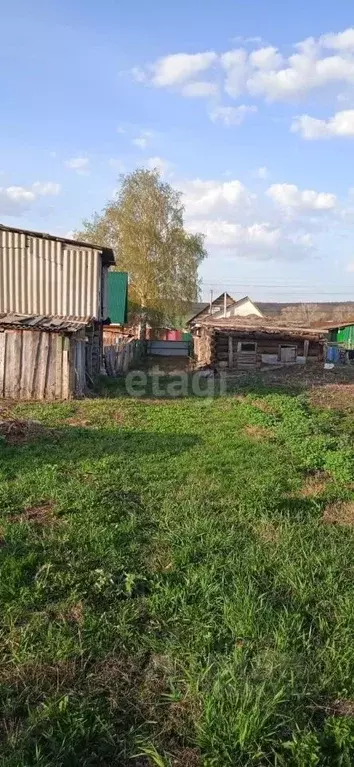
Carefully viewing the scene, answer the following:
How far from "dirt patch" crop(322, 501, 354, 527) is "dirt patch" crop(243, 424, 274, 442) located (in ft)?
11.2

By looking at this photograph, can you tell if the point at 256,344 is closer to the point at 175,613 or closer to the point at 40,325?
the point at 40,325

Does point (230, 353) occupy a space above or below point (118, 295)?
below

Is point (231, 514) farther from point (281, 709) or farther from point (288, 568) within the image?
point (281, 709)

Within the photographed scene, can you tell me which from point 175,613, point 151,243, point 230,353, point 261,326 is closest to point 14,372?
point 175,613

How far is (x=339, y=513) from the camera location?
20.5 ft

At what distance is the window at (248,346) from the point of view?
28.1m

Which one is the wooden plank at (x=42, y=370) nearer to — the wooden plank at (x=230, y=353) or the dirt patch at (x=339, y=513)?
the dirt patch at (x=339, y=513)

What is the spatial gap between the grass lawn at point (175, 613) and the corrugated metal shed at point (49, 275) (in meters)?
10.5

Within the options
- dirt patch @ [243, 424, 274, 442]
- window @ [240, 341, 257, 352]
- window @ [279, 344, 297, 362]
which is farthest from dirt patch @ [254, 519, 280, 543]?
window @ [279, 344, 297, 362]

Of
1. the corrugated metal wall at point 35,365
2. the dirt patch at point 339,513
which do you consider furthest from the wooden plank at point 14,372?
the dirt patch at point 339,513

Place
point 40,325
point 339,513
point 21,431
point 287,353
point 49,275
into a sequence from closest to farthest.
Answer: point 339,513, point 21,431, point 40,325, point 49,275, point 287,353

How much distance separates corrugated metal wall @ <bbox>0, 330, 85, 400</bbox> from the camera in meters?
14.4

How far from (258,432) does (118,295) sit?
2168 centimetres

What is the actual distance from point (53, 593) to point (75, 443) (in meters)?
5.09
